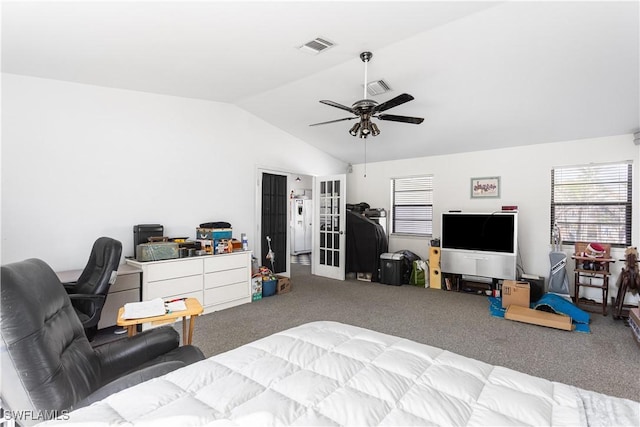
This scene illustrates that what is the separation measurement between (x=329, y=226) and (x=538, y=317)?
3.59m

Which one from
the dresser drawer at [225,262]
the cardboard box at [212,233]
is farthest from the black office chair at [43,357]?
the cardboard box at [212,233]

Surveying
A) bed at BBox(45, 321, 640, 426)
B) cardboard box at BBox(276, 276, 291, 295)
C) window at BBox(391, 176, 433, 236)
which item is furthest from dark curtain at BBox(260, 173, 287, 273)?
bed at BBox(45, 321, 640, 426)

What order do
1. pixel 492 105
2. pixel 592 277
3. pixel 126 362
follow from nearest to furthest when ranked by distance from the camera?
pixel 126 362
pixel 492 105
pixel 592 277

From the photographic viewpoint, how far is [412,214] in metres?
6.19

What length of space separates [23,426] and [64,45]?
291 cm

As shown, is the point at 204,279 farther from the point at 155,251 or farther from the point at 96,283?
the point at 96,283

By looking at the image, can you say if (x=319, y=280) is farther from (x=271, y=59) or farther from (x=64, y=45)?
(x=64, y=45)

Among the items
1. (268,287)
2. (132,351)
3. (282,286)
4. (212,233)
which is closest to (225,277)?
(212,233)

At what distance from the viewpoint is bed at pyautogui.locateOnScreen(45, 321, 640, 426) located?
0.99 m

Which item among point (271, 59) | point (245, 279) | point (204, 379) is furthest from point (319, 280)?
point (204, 379)

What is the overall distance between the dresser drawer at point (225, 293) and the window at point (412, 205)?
3385 millimetres

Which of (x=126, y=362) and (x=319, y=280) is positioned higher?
(x=126, y=362)

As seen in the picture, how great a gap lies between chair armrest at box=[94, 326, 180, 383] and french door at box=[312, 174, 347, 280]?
4.24 metres

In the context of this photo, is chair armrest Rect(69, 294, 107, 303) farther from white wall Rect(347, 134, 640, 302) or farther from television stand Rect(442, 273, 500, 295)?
white wall Rect(347, 134, 640, 302)
